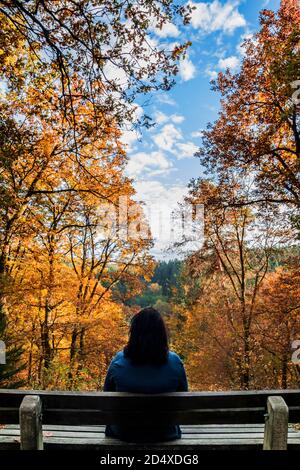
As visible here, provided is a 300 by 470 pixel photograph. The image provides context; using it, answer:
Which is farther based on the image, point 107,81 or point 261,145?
point 261,145

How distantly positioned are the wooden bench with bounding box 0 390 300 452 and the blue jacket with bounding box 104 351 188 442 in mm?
68

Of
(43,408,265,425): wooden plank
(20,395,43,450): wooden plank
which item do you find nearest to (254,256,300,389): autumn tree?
(43,408,265,425): wooden plank

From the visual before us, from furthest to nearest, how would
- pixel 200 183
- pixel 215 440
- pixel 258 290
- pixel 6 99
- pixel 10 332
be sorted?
1. pixel 258 290
2. pixel 200 183
3. pixel 10 332
4. pixel 6 99
5. pixel 215 440

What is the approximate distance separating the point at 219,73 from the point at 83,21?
6922 mm

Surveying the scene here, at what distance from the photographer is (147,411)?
2.27m

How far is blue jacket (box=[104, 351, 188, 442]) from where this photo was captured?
240 centimetres

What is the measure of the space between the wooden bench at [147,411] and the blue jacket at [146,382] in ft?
0.22

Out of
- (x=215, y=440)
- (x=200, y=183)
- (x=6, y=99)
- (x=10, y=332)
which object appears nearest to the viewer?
(x=215, y=440)

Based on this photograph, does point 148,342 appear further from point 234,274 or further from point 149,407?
point 234,274

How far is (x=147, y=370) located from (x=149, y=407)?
0.26 m

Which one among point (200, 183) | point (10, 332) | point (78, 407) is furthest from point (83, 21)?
point (10, 332)

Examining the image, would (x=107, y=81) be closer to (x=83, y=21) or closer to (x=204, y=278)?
(x=83, y=21)

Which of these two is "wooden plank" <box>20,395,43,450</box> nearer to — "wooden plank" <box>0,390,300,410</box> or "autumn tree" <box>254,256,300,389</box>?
"wooden plank" <box>0,390,300,410</box>

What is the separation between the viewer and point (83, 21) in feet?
16.0
